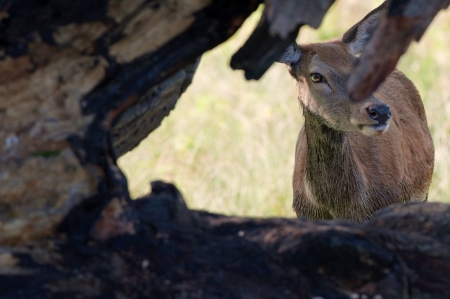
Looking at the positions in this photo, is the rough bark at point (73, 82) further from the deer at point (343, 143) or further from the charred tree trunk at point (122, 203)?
the deer at point (343, 143)

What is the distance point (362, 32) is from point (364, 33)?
17 millimetres

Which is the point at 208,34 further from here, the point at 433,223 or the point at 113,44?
the point at 433,223

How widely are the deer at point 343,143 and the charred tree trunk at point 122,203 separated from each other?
210 cm

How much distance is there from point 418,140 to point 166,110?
3.21 meters

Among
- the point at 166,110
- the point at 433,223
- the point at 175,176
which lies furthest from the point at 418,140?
the point at 433,223

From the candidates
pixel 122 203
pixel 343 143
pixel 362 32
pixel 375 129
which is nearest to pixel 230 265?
pixel 122 203

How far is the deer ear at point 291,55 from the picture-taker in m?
4.97

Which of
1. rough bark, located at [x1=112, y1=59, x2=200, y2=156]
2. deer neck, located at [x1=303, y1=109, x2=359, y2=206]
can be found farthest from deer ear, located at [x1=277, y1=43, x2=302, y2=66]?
rough bark, located at [x1=112, y1=59, x2=200, y2=156]

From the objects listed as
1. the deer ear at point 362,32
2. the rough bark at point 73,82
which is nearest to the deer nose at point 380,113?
the deer ear at point 362,32

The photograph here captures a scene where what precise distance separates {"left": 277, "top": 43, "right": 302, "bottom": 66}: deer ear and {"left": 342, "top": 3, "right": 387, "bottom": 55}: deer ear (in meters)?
0.46

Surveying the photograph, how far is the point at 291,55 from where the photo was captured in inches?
198

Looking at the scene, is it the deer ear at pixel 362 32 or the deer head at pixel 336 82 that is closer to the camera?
the deer head at pixel 336 82

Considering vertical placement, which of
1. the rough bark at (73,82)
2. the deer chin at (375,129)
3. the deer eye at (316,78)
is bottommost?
the deer chin at (375,129)

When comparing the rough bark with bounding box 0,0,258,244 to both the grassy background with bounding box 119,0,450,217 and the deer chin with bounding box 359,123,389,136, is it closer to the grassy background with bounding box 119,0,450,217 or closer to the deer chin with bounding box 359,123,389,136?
the deer chin with bounding box 359,123,389,136
